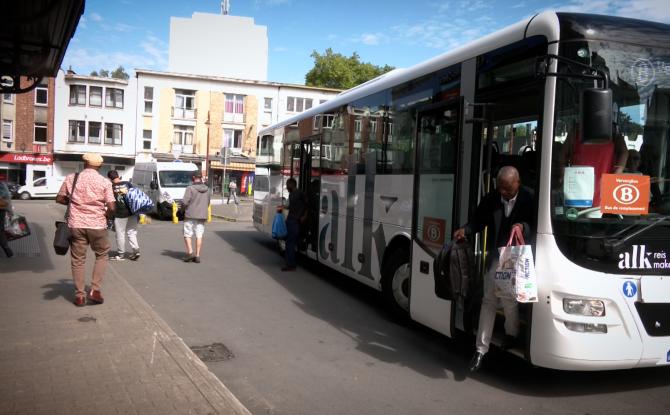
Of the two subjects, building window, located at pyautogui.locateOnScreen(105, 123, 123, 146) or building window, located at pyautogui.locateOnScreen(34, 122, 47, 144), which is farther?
building window, located at pyautogui.locateOnScreen(105, 123, 123, 146)

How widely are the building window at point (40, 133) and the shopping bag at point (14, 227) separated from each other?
129 ft

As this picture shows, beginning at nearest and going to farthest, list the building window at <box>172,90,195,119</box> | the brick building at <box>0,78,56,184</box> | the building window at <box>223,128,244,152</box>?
the brick building at <box>0,78,56,184</box> < the building window at <box>172,90,195,119</box> < the building window at <box>223,128,244,152</box>

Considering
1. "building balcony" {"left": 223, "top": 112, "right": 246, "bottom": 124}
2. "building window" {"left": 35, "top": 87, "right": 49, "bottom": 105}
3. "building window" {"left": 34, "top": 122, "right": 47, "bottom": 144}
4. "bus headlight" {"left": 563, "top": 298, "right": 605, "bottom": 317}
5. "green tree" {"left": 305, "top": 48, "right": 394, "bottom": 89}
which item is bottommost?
"bus headlight" {"left": 563, "top": 298, "right": 605, "bottom": 317}

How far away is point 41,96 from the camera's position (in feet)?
145

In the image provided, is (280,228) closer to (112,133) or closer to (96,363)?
(96,363)

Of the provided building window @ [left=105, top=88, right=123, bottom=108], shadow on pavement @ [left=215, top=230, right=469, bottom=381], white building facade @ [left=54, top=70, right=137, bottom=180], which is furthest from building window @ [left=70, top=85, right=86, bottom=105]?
shadow on pavement @ [left=215, top=230, right=469, bottom=381]

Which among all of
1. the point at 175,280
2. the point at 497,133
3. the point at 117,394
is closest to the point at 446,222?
the point at 497,133

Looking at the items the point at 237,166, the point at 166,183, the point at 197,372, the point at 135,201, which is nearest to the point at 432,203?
the point at 197,372

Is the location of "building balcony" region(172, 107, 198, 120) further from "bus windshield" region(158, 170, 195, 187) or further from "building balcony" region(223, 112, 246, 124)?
"bus windshield" region(158, 170, 195, 187)

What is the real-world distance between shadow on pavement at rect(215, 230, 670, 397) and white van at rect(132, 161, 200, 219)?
15391 mm

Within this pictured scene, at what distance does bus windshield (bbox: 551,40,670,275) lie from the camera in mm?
4203

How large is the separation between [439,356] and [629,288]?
2.06 meters

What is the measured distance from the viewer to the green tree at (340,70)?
203 feet

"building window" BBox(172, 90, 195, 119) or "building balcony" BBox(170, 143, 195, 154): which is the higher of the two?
"building window" BBox(172, 90, 195, 119)
